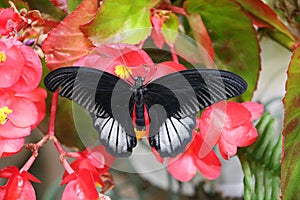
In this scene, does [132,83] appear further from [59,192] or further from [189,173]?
[59,192]

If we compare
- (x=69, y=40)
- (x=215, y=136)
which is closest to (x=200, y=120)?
(x=215, y=136)

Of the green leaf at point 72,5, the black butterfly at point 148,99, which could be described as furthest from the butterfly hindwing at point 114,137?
the green leaf at point 72,5

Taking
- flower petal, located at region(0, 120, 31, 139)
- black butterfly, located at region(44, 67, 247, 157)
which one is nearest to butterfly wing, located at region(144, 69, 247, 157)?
black butterfly, located at region(44, 67, 247, 157)

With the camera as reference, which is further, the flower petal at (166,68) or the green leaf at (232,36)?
the green leaf at (232,36)

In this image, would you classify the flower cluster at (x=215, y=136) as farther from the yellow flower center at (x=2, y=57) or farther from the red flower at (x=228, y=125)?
the yellow flower center at (x=2, y=57)

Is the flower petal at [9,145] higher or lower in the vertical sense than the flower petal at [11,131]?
lower

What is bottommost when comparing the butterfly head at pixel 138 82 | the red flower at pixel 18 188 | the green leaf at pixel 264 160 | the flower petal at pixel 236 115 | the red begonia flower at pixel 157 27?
the green leaf at pixel 264 160
